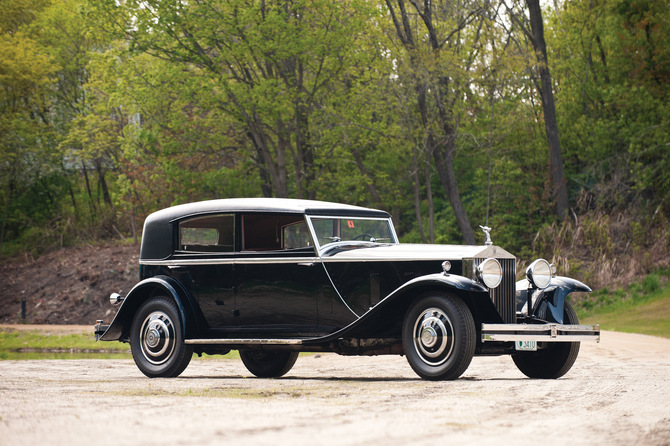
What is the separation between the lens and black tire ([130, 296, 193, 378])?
28.3 ft

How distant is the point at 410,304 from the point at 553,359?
74.8 inches

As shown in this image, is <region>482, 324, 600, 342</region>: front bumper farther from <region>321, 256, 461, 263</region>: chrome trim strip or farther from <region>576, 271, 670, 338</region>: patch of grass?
<region>576, 271, 670, 338</region>: patch of grass

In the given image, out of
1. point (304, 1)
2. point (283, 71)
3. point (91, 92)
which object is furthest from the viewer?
point (91, 92)

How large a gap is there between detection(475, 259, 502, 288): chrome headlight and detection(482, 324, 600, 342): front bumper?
20.8 inches

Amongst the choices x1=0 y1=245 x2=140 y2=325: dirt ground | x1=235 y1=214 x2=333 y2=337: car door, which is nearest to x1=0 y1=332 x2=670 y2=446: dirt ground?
x1=235 y1=214 x2=333 y2=337: car door

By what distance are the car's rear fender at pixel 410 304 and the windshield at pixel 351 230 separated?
116 cm

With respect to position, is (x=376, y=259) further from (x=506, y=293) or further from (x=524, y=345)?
(x=524, y=345)

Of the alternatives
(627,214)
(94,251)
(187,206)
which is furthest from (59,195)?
(187,206)

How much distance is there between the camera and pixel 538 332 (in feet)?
24.0

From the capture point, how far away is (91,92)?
3475 centimetres

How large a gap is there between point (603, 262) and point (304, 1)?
1204 cm

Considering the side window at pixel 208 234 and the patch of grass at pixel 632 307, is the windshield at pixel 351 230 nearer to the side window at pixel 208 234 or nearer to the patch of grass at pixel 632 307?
the side window at pixel 208 234

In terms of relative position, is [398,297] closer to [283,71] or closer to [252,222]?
[252,222]

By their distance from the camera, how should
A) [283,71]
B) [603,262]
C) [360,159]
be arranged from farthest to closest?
[360,159] → [283,71] → [603,262]
